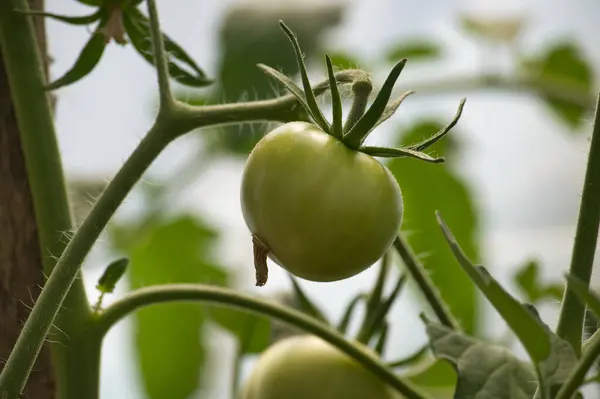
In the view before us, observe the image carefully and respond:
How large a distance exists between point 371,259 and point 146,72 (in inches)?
51.7

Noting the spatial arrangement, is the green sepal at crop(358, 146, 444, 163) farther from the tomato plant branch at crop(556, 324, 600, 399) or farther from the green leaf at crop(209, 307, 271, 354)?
the green leaf at crop(209, 307, 271, 354)

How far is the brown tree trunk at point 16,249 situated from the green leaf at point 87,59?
0.16 feet

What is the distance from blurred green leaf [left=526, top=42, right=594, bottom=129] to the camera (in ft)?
3.94

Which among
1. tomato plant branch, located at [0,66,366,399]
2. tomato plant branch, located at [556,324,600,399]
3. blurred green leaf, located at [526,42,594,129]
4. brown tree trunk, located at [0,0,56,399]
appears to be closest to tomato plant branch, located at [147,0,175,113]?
tomato plant branch, located at [0,66,366,399]

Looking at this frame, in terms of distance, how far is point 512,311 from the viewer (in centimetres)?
27

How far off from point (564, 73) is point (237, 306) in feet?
3.62

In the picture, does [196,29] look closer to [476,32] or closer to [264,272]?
[476,32]

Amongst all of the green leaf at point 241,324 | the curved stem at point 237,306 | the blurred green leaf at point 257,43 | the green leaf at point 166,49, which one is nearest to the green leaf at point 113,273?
the curved stem at point 237,306

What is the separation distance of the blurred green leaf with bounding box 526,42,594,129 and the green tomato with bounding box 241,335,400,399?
0.83 metres

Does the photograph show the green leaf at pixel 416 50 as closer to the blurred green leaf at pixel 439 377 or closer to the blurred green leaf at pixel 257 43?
the blurred green leaf at pixel 257 43

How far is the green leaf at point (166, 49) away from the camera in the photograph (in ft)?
1.42

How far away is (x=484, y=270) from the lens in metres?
0.29

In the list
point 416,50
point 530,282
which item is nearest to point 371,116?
point 530,282

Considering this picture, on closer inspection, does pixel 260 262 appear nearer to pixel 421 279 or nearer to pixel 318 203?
pixel 318 203
